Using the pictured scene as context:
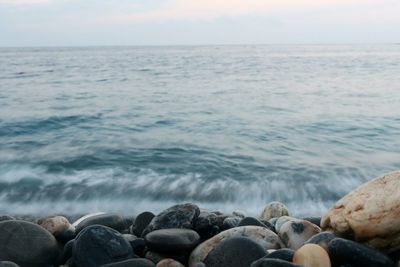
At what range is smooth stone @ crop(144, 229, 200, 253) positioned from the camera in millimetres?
3459

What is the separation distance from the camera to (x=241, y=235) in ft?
12.0

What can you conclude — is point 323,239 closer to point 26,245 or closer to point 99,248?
point 99,248

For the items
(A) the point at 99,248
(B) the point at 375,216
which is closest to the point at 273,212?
(B) the point at 375,216

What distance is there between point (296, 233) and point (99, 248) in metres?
1.55

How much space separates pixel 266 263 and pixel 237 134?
30.1ft

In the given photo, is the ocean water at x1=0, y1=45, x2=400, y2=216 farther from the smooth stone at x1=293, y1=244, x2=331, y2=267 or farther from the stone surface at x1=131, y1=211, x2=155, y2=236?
the smooth stone at x1=293, y1=244, x2=331, y2=267

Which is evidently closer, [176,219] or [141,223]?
[176,219]

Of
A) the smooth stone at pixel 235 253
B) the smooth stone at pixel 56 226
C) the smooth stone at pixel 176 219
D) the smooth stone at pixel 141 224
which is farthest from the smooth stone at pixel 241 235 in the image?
the smooth stone at pixel 56 226

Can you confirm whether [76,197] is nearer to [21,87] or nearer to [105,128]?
[105,128]

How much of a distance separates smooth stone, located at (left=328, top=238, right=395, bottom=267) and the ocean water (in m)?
3.68

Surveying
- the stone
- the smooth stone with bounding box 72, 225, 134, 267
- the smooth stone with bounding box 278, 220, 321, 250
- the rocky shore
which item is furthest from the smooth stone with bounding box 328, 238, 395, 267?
the stone

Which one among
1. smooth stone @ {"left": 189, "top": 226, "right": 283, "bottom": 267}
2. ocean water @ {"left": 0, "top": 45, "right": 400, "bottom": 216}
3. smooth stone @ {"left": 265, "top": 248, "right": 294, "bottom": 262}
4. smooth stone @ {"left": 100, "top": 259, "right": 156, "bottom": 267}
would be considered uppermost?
smooth stone @ {"left": 265, "top": 248, "right": 294, "bottom": 262}

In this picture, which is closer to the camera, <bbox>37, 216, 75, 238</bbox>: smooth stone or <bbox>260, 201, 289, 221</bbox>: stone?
<bbox>37, 216, 75, 238</bbox>: smooth stone

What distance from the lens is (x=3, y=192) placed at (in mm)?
7441
